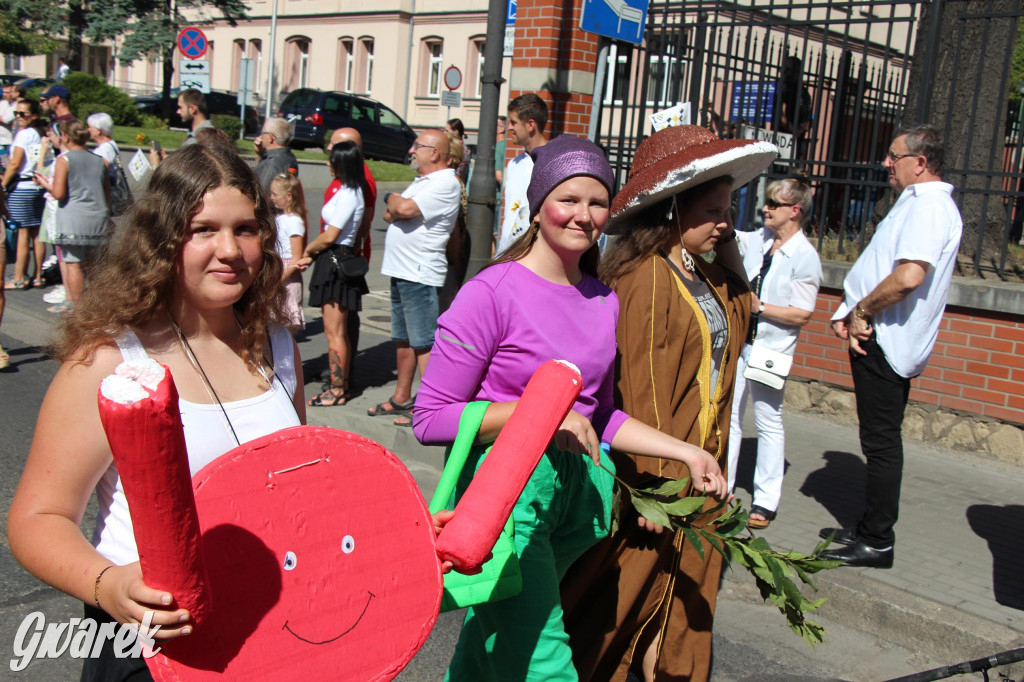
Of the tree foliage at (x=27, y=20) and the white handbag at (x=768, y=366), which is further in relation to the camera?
the tree foliage at (x=27, y=20)

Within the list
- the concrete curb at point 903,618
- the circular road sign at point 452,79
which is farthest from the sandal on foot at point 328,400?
the circular road sign at point 452,79

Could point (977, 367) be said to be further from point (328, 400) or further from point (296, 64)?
point (296, 64)

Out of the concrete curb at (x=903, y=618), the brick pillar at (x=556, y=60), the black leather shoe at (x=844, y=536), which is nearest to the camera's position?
the concrete curb at (x=903, y=618)

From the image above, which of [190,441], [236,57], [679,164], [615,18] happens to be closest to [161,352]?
[190,441]

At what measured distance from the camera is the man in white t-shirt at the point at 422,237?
643cm

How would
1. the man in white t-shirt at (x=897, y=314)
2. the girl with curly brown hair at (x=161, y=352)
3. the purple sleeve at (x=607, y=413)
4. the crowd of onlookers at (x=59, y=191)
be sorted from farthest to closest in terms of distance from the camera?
the crowd of onlookers at (x=59, y=191) → the man in white t-shirt at (x=897, y=314) → the purple sleeve at (x=607, y=413) → the girl with curly brown hair at (x=161, y=352)

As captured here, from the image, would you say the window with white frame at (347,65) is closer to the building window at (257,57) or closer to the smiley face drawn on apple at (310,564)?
the building window at (257,57)

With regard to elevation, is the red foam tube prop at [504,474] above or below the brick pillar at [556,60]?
below

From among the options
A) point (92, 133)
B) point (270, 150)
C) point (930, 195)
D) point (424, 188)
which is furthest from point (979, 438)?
point (92, 133)

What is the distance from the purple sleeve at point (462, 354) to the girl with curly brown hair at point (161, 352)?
0.49 m

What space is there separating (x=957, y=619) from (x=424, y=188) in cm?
422

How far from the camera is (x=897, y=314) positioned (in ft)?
15.0

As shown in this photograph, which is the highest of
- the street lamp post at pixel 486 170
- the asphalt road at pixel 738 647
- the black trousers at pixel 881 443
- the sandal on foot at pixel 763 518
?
the street lamp post at pixel 486 170

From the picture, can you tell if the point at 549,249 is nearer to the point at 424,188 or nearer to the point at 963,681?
the point at 963,681
